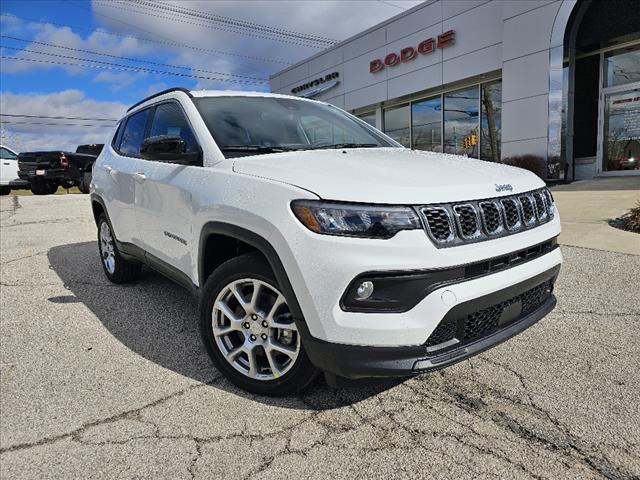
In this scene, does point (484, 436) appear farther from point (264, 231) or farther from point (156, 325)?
point (156, 325)

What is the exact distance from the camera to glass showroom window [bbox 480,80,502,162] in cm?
1496

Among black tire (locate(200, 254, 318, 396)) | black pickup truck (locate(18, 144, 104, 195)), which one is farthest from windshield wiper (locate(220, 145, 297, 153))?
black pickup truck (locate(18, 144, 104, 195))

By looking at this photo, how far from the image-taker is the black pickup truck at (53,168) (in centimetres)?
1511

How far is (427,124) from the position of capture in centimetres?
1803

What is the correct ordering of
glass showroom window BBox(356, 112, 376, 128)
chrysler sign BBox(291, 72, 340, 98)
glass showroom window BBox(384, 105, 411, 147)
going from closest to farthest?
1. glass showroom window BBox(384, 105, 411, 147)
2. glass showroom window BBox(356, 112, 376, 128)
3. chrysler sign BBox(291, 72, 340, 98)

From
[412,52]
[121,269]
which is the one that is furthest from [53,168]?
[412,52]

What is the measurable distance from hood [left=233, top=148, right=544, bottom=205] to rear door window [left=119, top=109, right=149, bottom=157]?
1898mm

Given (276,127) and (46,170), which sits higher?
(46,170)

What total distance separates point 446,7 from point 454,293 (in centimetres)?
1632

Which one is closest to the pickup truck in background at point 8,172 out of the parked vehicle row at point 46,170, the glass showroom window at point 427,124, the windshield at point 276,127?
the parked vehicle row at point 46,170

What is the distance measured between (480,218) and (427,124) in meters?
16.7

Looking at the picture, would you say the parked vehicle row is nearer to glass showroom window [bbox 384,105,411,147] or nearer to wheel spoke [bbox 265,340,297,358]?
glass showroom window [bbox 384,105,411,147]

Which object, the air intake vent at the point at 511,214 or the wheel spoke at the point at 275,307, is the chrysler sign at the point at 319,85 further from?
the wheel spoke at the point at 275,307

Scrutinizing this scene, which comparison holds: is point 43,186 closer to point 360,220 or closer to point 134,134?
point 134,134
